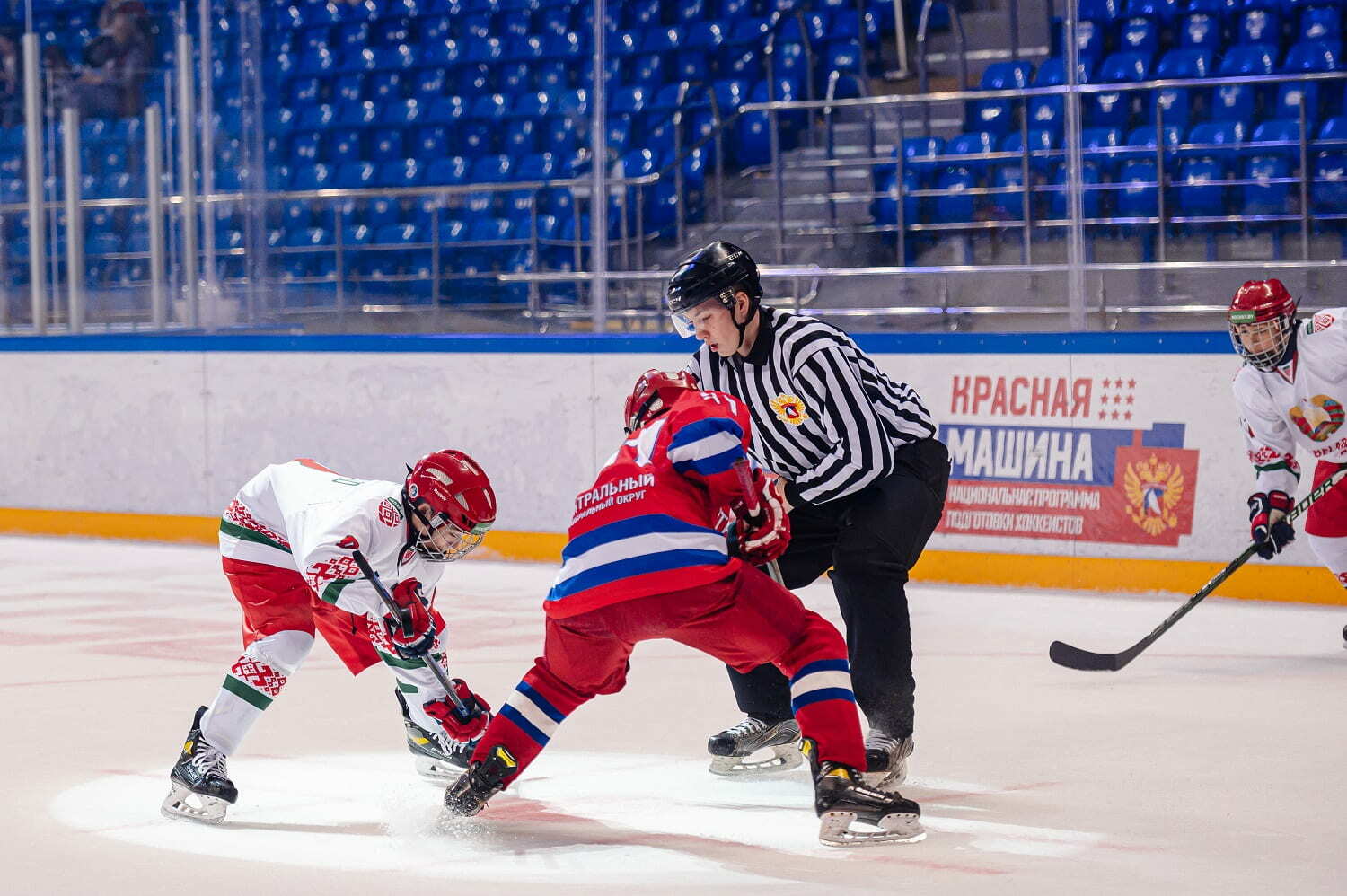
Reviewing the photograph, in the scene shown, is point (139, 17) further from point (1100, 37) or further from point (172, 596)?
point (1100, 37)

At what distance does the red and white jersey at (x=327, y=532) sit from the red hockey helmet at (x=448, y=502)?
5 centimetres

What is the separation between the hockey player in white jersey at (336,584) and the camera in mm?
3389

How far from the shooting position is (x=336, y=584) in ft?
11.0

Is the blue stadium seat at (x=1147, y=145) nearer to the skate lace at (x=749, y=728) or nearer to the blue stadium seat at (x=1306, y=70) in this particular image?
the blue stadium seat at (x=1306, y=70)

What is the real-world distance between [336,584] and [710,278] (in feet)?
3.23

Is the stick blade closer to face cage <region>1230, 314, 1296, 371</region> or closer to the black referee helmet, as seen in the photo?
face cage <region>1230, 314, 1296, 371</region>

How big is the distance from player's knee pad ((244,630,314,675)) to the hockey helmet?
100 centimetres

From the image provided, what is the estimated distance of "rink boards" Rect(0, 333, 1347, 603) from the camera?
6.80 m

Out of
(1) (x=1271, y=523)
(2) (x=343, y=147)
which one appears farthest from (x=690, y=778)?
(2) (x=343, y=147)

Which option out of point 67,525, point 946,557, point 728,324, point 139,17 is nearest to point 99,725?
point 728,324

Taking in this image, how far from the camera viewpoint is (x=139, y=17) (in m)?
9.41

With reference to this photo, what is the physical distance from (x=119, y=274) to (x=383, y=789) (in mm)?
6066

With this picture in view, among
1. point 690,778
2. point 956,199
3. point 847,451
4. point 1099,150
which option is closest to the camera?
point 847,451

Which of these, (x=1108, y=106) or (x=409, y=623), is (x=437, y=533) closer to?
(x=409, y=623)
